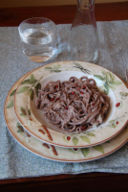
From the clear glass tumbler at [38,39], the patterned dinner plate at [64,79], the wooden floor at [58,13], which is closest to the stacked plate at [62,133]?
the patterned dinner plate at [64,79]

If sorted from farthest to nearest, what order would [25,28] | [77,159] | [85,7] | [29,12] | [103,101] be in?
[29,12] → [25,28] → [85,7] → [103,101] → [77,159]

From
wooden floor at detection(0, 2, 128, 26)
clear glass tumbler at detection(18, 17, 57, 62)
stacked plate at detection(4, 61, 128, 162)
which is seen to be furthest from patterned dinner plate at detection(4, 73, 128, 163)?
wooden floor at detection(0, 2, 128, 26)

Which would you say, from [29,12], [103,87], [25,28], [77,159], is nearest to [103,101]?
[103,87]

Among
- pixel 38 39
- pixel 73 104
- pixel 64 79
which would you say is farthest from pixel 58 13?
pixel 73 104

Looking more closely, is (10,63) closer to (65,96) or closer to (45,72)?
(45,72)

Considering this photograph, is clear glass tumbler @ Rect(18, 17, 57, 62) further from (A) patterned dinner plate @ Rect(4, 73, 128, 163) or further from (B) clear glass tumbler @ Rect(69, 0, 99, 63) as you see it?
(A) patterned dinner plate @ Rect(4, 73, 128, 163)

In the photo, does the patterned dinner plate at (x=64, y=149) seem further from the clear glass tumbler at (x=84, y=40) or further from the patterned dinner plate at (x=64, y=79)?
the clear glass tumbler at (x=84, y=40)

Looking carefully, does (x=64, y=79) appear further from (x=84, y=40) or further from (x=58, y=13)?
(x=58, y=13)
